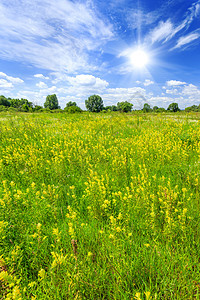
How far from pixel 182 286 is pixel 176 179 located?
2.22 metres

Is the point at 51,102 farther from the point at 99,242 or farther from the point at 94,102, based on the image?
the point at 99,242

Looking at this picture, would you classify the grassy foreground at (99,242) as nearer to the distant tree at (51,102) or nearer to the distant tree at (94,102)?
the distant tree at (94,102)

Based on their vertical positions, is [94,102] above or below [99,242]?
above

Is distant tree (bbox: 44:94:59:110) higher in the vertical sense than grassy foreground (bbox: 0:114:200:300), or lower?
higher

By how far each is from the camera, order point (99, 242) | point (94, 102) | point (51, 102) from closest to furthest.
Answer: point (99, 242) → point (94, 102) → point (51, 102)

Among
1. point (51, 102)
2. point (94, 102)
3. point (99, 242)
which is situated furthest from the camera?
point (51, 102)

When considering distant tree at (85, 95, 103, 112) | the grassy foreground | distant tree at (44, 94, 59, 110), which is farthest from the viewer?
distant tree at (44, 94, 59, 110)

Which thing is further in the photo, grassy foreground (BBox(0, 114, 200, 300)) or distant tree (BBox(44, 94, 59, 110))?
distant tree (BBox(44, 94, 59, 110))

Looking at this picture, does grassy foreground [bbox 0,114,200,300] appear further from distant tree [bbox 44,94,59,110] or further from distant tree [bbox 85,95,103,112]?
distant tree [bbox 44,94,59,110]

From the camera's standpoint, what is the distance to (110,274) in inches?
60.7

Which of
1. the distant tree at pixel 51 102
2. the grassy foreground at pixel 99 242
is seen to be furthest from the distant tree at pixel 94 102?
the grassy foreground at pixel 99 242

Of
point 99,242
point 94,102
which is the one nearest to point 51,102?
point 94,102

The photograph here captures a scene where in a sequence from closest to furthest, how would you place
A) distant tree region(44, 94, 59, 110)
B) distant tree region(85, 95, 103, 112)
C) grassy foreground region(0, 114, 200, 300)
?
1. grassy foreground region(0, 114, 200, 300)
2. distant tree region(85, 95, 103, 112)
3. distant tree region(44, 94, 59, 110)

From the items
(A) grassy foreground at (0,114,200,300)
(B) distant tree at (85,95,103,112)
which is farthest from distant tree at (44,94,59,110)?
(A) grassy foreground at (0,114,200,300)
